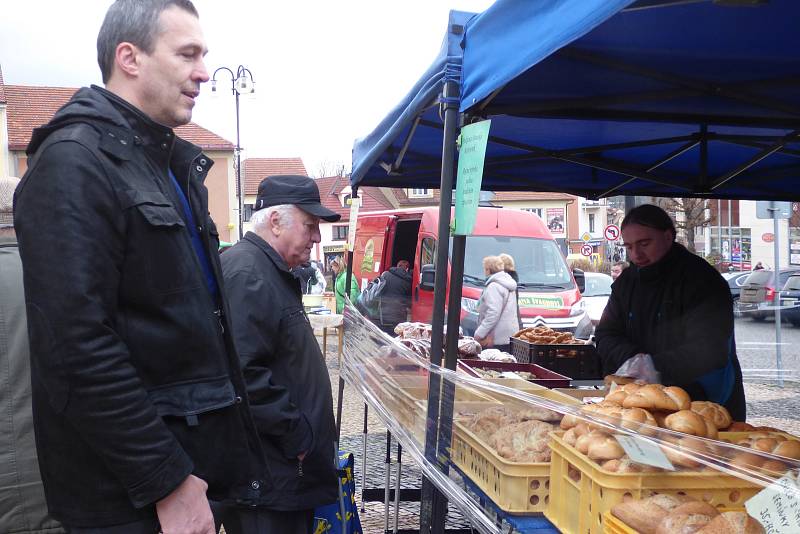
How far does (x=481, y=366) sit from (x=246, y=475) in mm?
2199

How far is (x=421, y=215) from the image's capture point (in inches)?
428

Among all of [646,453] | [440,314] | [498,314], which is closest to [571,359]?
[440,314]

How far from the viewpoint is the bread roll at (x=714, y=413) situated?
87.1 inches

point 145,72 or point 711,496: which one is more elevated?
point 145,72

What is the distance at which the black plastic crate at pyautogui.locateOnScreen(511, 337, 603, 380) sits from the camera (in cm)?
441

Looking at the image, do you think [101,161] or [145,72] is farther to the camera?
[145,72]

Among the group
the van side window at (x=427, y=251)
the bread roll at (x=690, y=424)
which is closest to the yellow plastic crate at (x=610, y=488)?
the bread roll at (x=690, y=424)

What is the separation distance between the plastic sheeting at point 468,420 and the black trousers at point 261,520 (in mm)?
465

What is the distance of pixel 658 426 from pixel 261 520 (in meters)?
1.39

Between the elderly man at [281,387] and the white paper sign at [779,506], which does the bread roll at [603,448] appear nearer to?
the white paper sign at [779,506]

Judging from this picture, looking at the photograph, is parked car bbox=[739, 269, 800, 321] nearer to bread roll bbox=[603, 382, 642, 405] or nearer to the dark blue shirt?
bread roll bbox=[603, 382, 642, 405]

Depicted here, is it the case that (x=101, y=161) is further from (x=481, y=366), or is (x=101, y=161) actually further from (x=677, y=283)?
(x=677, y=283)

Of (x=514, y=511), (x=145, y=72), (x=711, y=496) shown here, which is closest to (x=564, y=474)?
(x=514, y=511)

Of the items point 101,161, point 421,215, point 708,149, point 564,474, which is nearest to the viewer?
point 101,161
